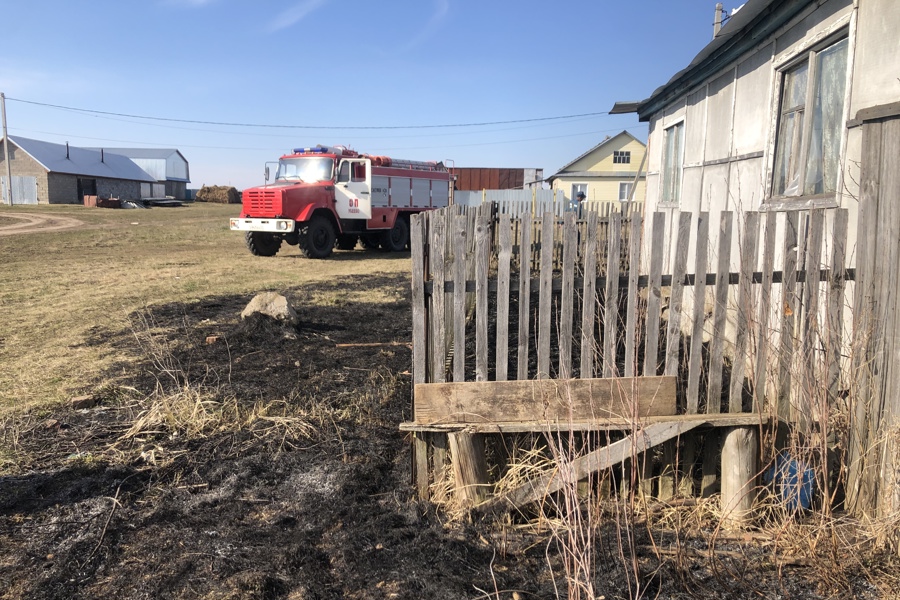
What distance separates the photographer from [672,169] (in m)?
8.76

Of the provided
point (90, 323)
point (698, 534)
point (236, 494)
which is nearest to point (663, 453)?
point (698, 534)

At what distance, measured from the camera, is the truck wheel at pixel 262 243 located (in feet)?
51.2

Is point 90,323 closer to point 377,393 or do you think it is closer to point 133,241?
point 377,393

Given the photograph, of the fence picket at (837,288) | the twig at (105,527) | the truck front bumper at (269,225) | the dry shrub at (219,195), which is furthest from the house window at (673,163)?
the dry shrub at (219,195)

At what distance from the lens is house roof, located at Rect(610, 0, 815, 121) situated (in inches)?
197

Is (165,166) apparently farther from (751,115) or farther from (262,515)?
(262,515)

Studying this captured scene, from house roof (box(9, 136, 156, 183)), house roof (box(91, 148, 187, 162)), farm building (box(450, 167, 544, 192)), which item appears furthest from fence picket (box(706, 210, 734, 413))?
house roof (box(91, 148, 187, 162))

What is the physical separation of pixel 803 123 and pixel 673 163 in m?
4.07

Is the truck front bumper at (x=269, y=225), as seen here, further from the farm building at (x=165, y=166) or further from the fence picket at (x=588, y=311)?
the farm building at (x=165, y=166)

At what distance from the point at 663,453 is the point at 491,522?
101cm

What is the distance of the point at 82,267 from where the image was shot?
42.9 ft

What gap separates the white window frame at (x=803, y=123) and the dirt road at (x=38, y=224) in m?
22.6

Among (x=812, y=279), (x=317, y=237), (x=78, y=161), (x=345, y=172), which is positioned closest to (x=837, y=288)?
(x=812, y=279)

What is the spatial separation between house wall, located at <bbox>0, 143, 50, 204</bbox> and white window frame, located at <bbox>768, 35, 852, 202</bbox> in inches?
1930
